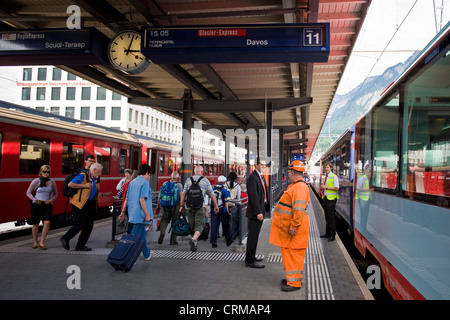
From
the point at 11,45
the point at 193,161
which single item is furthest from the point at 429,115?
the point at 193,161

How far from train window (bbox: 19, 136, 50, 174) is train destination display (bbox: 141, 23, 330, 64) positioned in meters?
4.94

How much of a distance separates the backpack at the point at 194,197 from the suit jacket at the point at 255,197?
1.62 metres

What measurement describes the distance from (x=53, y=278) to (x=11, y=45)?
4.63 meters

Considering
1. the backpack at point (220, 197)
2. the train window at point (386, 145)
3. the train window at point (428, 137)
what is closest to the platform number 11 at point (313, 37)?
the train window at point (386, 145)

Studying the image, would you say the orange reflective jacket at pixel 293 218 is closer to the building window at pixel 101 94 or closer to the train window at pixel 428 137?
the train window at pixel 428 137

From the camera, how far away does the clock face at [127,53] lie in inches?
294

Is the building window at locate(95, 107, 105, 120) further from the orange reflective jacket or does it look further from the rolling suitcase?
the orange reflective jacket

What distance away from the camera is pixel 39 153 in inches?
410

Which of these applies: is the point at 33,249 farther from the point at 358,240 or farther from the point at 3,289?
the point at 358,240

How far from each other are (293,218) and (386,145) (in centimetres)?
176

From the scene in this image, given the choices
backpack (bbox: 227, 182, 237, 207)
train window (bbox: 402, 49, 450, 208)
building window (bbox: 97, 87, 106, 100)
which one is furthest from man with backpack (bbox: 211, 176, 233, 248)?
building window (bbox: 97, 87, 106, 100)

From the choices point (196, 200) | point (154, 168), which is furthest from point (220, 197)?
point (154, 168)
